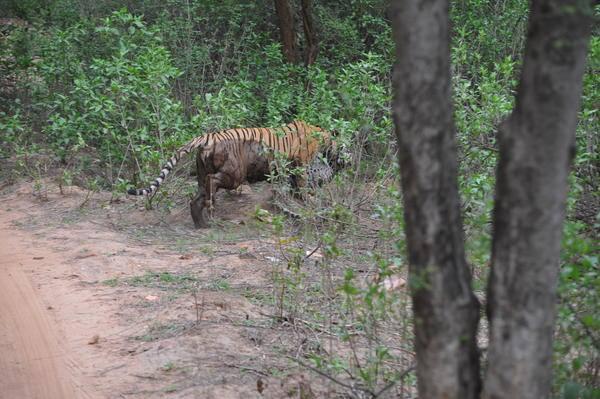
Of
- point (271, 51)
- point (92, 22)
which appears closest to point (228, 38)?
point (271, 51)

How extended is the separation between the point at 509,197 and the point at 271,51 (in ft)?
37.8

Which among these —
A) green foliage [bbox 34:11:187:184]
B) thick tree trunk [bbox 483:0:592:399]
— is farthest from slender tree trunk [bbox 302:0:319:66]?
thick tree trunk [bbox 483:0:592:399]

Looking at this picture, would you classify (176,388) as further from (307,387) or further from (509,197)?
(509,197)

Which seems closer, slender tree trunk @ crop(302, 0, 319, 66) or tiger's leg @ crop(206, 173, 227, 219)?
tiger's leg @ crop(206, 173, 227, 219)

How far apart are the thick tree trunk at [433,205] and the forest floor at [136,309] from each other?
164cm

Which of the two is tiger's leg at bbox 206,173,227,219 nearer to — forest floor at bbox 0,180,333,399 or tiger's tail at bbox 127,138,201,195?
forest floor at bbox 0,180,333,399

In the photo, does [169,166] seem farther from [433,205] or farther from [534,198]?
[534,198]

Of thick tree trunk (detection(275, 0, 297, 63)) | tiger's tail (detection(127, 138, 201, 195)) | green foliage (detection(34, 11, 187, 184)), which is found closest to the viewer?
tiger's tail (detection(127, 138, 201, 195))

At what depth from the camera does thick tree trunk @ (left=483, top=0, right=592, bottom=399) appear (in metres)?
2.97

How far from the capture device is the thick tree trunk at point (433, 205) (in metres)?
3.14

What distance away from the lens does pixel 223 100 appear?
37.0ft

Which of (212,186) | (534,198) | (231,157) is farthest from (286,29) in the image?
(534,198)

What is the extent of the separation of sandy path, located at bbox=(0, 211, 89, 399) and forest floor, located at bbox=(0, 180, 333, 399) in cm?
1

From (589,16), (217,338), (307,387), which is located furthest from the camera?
(217,338)
